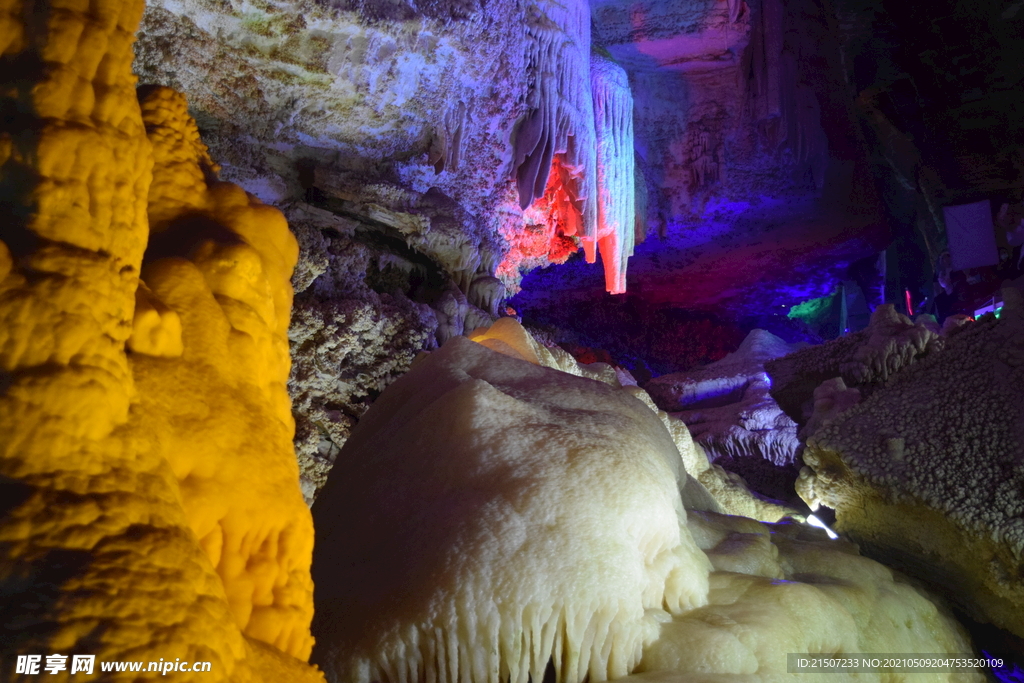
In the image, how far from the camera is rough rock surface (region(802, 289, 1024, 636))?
362cm

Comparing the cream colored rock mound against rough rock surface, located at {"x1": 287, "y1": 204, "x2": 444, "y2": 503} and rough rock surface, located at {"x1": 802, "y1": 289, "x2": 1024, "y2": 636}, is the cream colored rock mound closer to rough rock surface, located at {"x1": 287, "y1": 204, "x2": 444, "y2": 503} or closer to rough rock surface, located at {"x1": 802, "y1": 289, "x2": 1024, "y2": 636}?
rough rock surface, located at {"x1": 287, "y1": 204, "x2": 444, "y2": 503}

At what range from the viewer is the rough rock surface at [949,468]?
362cm

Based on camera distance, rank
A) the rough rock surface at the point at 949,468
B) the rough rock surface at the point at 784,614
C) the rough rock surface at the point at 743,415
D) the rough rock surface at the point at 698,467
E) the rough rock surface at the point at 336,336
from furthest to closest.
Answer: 1. the rough rock surface at the point at 743,415
2. the rough rock surface at the point at 698,467
3. the rough rock surface at the point at 336,336
4. the rough rock surface at the point at 949,468
5. the rough rock surface at the point at 784,614

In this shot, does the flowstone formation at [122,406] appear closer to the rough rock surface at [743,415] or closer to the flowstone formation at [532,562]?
the flowstone formation at [532,562]

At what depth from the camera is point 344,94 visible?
16.7 ft

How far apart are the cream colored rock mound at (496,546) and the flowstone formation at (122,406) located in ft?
1.88

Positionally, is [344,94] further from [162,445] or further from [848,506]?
[848,506]

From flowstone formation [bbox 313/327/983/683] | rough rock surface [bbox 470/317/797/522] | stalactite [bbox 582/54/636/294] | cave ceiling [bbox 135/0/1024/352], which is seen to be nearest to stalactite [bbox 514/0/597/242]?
cave ceiling [bbox 135/0/1024/352]

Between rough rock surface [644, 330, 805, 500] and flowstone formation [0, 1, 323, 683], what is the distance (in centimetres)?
622

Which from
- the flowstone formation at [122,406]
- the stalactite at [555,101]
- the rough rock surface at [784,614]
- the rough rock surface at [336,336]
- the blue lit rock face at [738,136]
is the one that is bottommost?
the rough rock surface at [784,614]

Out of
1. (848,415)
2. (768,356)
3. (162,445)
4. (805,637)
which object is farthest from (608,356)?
(162,445)

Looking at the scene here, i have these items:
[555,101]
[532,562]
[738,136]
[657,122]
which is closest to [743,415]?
[555,101]

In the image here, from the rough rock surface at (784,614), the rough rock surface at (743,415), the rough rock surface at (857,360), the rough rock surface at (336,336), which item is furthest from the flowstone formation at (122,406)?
the rough rock surface at (743,415)

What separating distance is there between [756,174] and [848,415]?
21.2 ft
